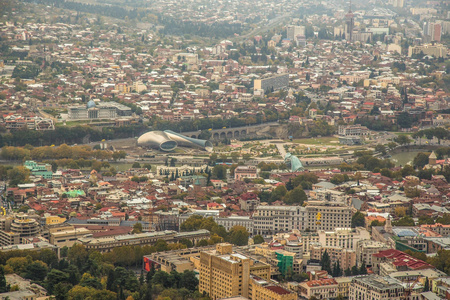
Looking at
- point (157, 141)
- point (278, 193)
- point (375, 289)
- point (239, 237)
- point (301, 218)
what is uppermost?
point (375, 289)

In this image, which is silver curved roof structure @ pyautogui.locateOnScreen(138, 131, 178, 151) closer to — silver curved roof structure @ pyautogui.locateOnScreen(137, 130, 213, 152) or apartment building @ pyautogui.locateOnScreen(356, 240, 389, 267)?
silver curved roof structure @ pyautogui.locateOnScreen(137, 130, 213, 152)

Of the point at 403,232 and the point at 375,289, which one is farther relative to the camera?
the point at 403,232

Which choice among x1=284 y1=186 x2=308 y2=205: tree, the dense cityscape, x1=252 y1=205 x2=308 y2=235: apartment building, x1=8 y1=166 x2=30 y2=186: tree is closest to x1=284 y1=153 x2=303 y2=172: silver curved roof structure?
the dense cityscape

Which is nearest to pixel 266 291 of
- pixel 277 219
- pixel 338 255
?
pixel 338 255

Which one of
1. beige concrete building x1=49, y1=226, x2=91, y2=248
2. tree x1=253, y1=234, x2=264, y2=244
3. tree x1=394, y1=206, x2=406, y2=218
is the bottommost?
tree x1=394, y1=206, x2=406, y2=218

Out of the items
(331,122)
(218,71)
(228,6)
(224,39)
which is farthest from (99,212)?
(228,6)

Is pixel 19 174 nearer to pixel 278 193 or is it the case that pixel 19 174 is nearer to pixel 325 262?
pixel 278 193

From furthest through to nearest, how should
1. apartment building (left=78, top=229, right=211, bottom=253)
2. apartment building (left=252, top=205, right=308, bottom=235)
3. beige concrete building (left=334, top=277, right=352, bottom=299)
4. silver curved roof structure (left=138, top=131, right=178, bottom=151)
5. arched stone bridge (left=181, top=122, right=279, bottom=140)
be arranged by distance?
arched stone bridge (left=181, top=122, right=279, bottom=140) < silver curved roof structure (left=138, top=131, right=178, bottom=151) < apartment building (left=252, top=205, right=308, bottom=235) < apartment building (left=78, top=229, right=211, bottom=253) < beige concrete building (left=334, top=277, right=352, bottom=299)

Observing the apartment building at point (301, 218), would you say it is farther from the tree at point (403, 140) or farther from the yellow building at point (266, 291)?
the tree at point (403, 140)
